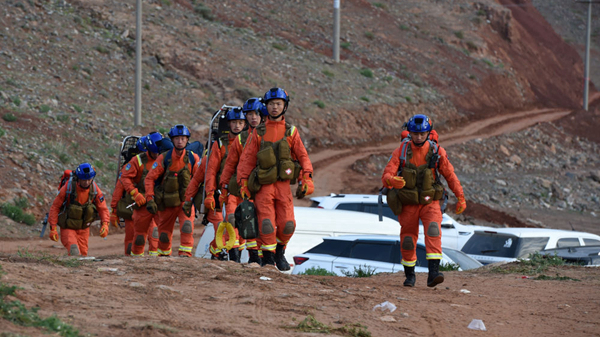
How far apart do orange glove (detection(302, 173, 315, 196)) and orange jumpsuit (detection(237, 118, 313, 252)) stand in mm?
75

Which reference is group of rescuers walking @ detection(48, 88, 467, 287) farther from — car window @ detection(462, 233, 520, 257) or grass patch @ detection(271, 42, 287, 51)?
grass patch @ detection(271, 42, 287, 51)

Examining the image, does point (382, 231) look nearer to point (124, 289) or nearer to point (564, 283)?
point (564, 283)

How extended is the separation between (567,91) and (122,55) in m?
35.7

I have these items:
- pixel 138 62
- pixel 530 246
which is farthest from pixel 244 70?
pixel 530 246

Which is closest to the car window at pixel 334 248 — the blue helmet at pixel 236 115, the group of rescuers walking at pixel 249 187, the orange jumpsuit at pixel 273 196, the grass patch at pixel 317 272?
the grass patch at pixel 317 272

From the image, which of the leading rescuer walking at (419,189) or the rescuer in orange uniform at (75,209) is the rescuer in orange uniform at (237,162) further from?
the rescuer in orange uniform at (75,209)

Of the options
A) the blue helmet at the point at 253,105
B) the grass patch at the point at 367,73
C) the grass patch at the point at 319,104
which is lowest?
the blue helmet at the point at 253,105

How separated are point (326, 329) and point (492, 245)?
908 centimetres

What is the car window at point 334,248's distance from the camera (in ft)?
41.5

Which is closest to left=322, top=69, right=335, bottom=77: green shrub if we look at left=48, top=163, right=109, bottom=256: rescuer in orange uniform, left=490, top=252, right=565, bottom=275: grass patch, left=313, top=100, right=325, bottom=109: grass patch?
left=313, top=100, right=325, bottom=109: grass patch

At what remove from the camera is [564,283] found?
1040 centimetres

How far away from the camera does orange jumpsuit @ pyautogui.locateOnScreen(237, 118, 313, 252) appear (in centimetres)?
977

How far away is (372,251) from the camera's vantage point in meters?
12.6

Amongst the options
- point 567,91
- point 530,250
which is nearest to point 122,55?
point 530,250
